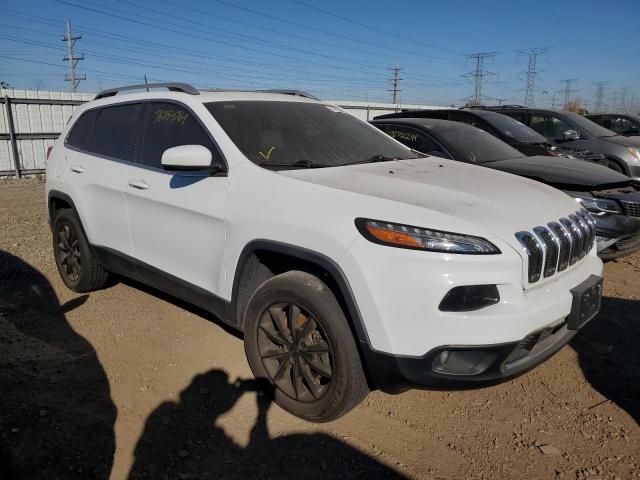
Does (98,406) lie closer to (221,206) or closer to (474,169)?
(221,206)

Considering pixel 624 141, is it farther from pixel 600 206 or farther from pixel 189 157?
pixel 189 157

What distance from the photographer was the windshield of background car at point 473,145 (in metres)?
5.63

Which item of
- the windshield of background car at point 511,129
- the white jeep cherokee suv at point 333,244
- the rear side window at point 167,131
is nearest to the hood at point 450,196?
the white jeep cherokee suv at point 333,244

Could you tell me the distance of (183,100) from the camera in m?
3.55

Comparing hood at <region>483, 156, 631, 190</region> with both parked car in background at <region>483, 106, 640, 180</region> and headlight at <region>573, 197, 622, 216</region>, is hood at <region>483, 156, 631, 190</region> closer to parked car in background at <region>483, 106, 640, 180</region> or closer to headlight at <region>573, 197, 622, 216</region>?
headlight at <region>573, 197, 622, 216</region>

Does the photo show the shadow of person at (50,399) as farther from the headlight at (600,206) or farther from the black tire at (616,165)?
the black tire at (616,165)

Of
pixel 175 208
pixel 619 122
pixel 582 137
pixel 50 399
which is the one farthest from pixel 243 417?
pixel 619 122

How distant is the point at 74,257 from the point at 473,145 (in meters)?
4.27

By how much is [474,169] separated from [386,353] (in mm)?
1792

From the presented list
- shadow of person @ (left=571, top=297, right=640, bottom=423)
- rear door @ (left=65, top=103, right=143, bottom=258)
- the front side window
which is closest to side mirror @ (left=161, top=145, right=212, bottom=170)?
rear door @ (left=65, top=103, right=143, bottom=258)

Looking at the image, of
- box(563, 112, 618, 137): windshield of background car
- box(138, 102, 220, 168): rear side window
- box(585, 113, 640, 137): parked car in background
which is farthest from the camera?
box(585, 113, 640, 137): parked car in background

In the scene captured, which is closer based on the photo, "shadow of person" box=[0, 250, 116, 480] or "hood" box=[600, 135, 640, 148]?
"shadow of person" box=[0, 250, 116, 480]

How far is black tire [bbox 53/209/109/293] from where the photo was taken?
4.47 metres

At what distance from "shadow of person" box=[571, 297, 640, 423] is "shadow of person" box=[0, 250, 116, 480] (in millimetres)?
2864
